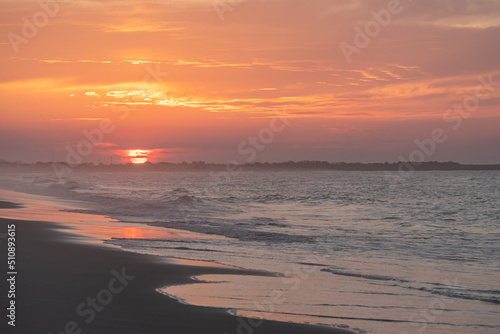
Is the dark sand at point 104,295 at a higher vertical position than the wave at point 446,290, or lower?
higher

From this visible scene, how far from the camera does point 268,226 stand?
25984 mm

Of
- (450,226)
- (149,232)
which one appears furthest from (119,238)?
(450,226)

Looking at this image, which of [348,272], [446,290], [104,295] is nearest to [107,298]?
[104,295]

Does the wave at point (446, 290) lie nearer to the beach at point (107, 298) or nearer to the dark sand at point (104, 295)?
the beach at point (107, 298)

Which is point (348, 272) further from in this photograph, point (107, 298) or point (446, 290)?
point (107, 298)

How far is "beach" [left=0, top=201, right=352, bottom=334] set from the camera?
7848 mm

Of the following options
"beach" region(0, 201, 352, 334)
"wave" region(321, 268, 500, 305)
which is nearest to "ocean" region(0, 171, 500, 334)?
"wave" region(321, 268, 500, 305)

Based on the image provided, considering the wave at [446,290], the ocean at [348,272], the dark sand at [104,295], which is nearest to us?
the dark sand at [104,295]

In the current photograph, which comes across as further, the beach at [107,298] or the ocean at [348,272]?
the ocean at [348,272]

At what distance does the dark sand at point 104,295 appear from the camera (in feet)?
25.6

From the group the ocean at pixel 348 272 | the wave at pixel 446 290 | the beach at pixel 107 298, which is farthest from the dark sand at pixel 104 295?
the wave at pixel 446 290

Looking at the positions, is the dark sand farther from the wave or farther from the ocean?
the wave

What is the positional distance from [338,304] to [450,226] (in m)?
19.8

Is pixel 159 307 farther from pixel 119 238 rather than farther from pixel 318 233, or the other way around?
pixel 318 233
